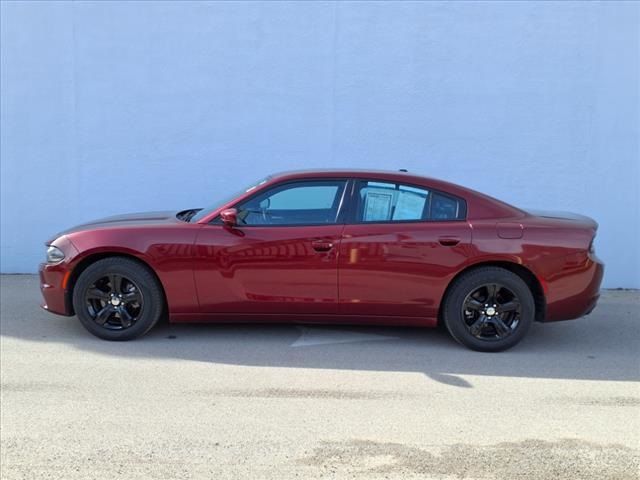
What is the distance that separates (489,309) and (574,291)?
0.71 m

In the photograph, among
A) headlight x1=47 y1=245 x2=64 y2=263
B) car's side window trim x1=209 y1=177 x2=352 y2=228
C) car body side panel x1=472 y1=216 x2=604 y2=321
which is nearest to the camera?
car body side panel x1=472 y1=216 x2=604 y2=321

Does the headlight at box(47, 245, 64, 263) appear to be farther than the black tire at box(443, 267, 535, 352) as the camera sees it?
Yes

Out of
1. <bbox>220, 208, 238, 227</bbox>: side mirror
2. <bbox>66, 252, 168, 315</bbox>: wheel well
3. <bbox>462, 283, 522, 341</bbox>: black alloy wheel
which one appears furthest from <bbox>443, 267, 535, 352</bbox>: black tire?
<bbox>66, 252, 168, 315</bbox>: wheel well

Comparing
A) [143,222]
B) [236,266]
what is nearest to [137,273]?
[143,222]

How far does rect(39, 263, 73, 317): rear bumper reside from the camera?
504 centimetres

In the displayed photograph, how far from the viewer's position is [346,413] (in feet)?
12.5

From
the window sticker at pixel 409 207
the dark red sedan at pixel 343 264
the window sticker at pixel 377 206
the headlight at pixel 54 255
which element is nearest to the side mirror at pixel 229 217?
the dark red sedan at pixel 343 264

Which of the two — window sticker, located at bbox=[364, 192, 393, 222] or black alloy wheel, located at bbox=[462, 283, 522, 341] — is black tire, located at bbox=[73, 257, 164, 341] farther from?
black alloy wheel, located at bbox=[462, 283, 522, 341]

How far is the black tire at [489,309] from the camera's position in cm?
489

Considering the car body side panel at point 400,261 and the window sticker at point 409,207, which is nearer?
the car body side panel at point 400,261

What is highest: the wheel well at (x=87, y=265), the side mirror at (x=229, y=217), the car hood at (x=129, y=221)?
the side mirror at (x=229, y=217)

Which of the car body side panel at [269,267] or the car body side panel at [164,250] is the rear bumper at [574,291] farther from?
the car body side panel at [164,250]

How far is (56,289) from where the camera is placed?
16.6ft

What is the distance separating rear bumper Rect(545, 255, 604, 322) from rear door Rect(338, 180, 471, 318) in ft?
2.69
